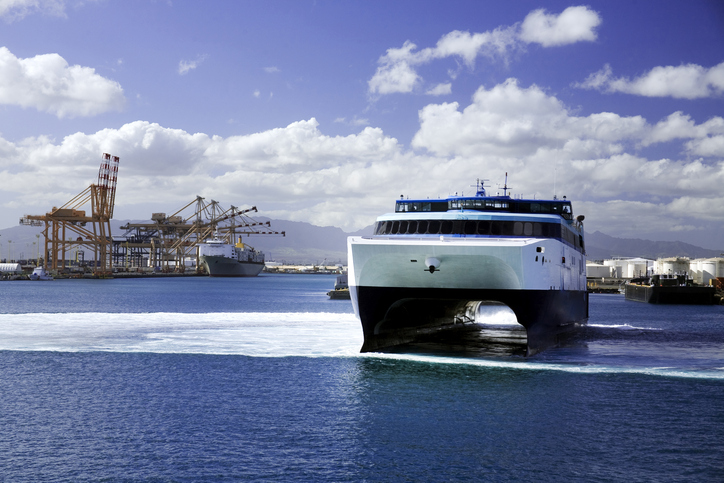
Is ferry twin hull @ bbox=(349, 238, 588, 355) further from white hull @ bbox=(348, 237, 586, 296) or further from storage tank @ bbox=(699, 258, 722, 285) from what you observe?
storage tank @ bbox=(699, 258, 722, 285)

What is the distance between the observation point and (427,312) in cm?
3416

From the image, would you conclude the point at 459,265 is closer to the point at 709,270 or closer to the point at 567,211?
the point at 567,211

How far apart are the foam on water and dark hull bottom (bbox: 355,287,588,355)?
1227mm

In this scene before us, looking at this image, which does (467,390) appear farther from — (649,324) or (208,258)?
(208,258)

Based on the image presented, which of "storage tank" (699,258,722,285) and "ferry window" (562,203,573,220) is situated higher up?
"ferry window" (562,203,573,220)

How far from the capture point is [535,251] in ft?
78.1

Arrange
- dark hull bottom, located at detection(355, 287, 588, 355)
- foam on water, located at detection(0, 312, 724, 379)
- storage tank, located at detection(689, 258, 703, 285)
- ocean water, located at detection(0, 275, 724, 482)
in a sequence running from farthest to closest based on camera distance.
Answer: storage tank, located at detection(689, 258, 703, 285) < foam on water, located at detection(0, 312, 724, 379) < dark hull bottom, located at detection(355, 287, 588, 355) < ocean water, located at detection(0, 275, 724, 482)

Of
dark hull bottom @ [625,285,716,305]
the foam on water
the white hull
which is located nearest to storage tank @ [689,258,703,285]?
dark hull bottom @ [625,285,716,305]

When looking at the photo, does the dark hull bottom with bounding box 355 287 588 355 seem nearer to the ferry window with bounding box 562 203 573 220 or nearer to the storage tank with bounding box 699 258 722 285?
the ferry window with bounding box 562 203 573 220

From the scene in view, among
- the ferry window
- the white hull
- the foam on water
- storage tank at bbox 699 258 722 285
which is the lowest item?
the foam on water

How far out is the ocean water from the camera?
12.8 metres

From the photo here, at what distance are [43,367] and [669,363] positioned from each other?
2436 cm

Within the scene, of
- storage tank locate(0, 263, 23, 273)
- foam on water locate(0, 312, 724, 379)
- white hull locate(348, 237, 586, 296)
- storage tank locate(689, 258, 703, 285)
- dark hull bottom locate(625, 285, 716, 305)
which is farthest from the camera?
storage tank locate(0, 263, 23, 273)

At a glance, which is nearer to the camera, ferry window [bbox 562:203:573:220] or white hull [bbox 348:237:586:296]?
white hull [bbox 348:237:586:296]
